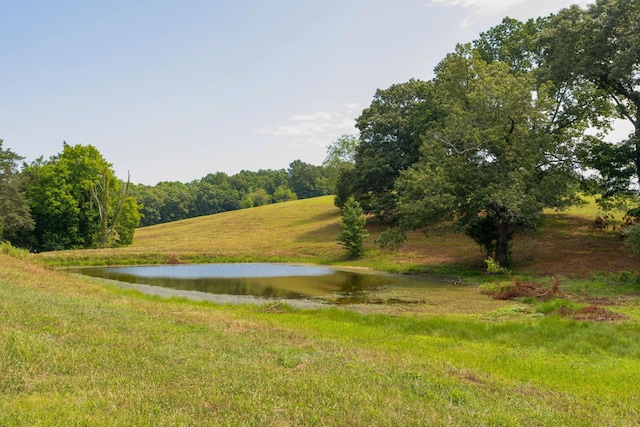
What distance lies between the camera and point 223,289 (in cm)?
2883

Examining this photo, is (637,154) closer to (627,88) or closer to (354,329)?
(627,88)

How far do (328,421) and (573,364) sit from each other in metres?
7.89

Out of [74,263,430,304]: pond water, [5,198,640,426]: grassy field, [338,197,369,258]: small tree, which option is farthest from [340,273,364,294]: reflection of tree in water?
[338,197,369,258]: small tree

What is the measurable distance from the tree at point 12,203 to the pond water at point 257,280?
17035 millimetres

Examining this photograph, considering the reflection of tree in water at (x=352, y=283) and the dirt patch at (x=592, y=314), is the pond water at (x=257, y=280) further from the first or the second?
the dirt patch at (x=592, y=314)

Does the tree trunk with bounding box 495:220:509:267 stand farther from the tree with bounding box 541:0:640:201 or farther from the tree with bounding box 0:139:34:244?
the tree with bounding box 0:139:34:244

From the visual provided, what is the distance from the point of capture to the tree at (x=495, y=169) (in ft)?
108

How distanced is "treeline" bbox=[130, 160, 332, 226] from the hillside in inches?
2633

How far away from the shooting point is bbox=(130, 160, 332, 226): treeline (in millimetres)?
141375

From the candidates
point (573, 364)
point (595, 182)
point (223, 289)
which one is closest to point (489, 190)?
point (595, 182)

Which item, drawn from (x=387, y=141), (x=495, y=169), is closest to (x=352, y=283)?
(x=495, y=169)

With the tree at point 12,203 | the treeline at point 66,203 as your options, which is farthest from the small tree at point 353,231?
the tree at point 12,203

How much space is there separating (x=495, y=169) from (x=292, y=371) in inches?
1167

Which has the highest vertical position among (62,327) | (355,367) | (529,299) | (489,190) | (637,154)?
(637,154)
